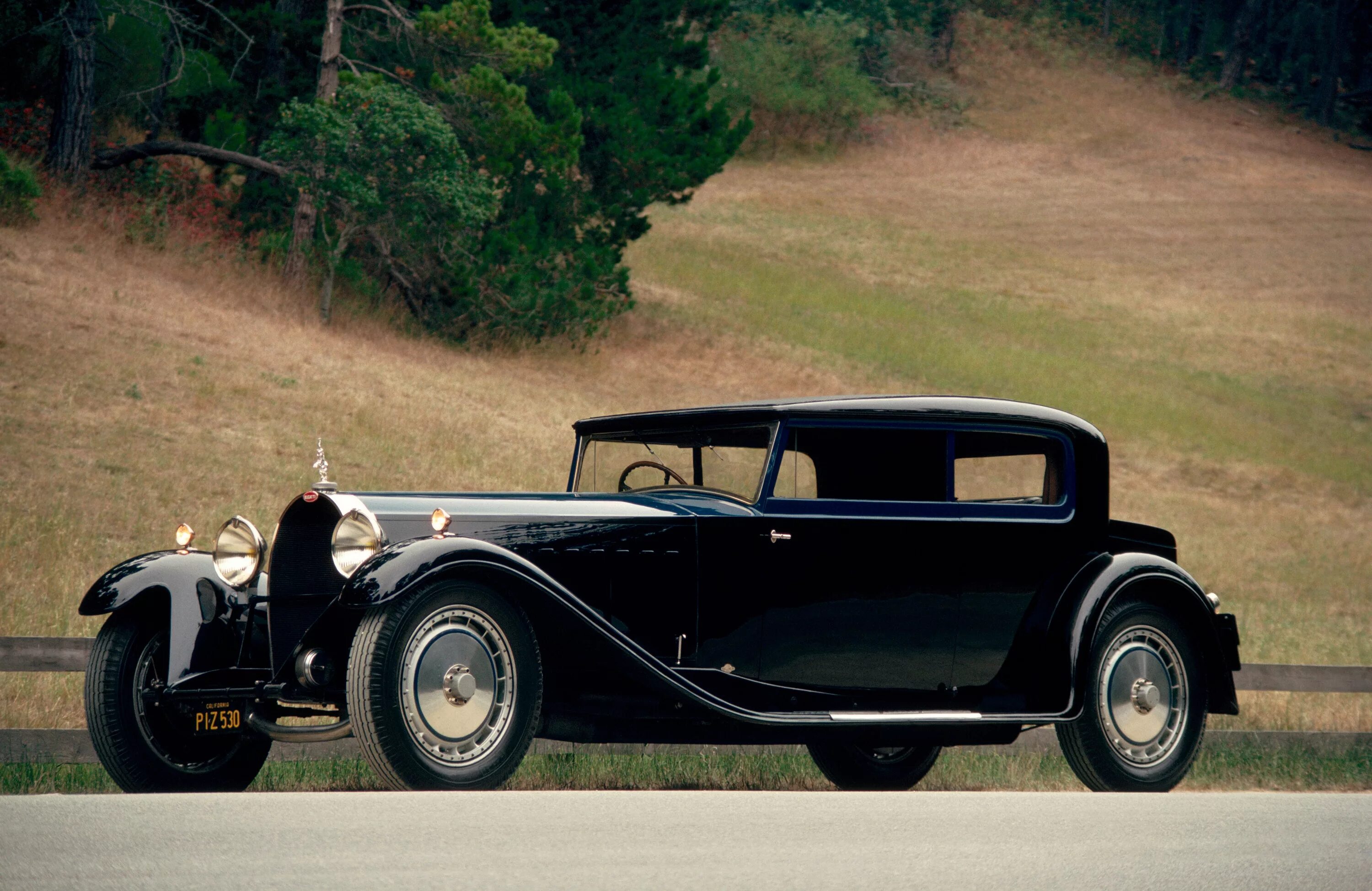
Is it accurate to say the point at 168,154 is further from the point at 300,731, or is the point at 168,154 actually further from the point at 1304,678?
the point at 300,731

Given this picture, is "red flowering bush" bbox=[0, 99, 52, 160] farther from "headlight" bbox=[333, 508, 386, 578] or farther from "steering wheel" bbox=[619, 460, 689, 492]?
"headlight" bbox=[333, 508, 386, 578]

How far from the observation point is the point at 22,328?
20.7m

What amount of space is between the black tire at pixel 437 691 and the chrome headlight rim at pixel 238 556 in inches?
53.4

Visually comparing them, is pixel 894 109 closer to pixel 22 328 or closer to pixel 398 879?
pixel 22 328

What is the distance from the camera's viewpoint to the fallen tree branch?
91.1ft

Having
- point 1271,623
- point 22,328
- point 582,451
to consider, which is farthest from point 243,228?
point 582,451

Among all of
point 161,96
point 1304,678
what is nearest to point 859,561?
point 1304,678

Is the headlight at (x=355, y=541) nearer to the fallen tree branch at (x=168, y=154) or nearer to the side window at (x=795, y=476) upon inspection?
the side window at (x=795, y=476)

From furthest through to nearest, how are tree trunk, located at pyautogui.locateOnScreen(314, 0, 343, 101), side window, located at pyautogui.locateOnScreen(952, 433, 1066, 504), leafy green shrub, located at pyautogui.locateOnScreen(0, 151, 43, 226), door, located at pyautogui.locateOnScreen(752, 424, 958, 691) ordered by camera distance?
tree trunk, located at pyautogui.locateOnScreen(314, 0, 343, 101)
leafy green shrub, located at pyautogui.locateOnScreen(0, 151, 43, 226)
side window, located at pyautogui.locateOnScreen(952, 433, 1066, 504)
door, located at pyautogui.locateOnScreen(752, 424, 958, 691)

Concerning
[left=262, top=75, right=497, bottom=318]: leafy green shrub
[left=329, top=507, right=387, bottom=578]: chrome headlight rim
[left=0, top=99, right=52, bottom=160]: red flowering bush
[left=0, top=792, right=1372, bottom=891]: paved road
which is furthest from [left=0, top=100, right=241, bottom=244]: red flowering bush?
[left=0, top=792, right=1372, bottom=891]: paved road

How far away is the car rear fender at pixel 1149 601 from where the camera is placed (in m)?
6.75

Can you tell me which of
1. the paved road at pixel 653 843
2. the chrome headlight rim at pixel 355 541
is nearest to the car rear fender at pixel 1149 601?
the paved road at pixel 653 843

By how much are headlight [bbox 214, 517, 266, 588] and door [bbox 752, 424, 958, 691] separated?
7.41ft

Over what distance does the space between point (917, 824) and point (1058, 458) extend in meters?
2.79
